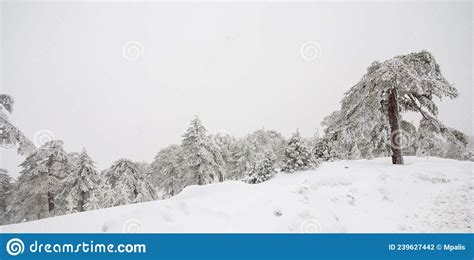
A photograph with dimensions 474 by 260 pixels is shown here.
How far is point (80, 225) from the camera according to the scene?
22.5 ft

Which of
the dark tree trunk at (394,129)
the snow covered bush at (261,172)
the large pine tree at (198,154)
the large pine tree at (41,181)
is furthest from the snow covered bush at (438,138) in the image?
the large pine tree at (41,181)

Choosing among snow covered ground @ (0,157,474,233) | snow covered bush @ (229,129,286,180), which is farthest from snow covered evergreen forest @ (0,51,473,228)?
snow covered bush @ (229,129,286,180)

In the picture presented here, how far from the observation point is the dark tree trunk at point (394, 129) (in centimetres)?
1356

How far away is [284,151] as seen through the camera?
1647 centimetres

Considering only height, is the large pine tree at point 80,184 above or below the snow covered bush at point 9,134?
below

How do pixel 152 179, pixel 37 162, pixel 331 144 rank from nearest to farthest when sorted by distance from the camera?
1. pixel 331 144
2. pixel 37 162
3. pixel 152 179

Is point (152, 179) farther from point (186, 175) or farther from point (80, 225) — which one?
point (80, 225)

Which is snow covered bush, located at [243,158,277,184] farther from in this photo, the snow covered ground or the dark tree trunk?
the dark tree trunk

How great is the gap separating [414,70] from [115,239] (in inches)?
663

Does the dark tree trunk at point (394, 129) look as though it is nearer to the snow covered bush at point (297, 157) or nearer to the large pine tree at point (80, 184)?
the snow covered bush at point (297, 157)

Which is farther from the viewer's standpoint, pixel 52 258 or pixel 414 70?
pixel 414 70

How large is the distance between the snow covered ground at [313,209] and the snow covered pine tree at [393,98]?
3.71m

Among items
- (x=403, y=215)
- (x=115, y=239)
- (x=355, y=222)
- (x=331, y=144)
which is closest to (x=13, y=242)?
(x=115, y=239)

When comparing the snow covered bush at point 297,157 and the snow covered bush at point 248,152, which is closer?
the snow covered bush at point 297,157
